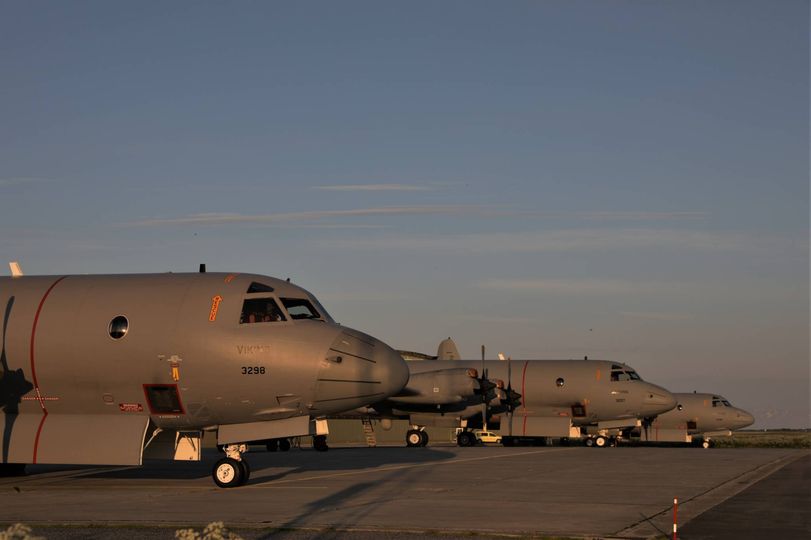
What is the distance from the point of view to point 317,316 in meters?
25.1

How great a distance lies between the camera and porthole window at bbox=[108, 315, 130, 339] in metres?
24.5

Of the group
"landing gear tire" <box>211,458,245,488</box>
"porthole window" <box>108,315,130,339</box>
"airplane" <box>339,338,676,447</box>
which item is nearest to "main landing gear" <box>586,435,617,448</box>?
"airplane" <box>339,338,676,447</box>

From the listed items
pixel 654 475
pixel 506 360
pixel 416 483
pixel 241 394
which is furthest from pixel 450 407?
pixel 241 394

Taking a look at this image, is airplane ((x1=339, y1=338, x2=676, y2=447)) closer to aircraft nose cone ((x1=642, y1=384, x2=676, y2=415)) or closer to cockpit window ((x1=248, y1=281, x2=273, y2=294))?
aircraft nose cone ((x1=642, y1=384, x2=676, y2=415))

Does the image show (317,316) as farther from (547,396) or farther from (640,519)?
(547,396)

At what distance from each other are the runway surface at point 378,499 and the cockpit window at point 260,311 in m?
4.18

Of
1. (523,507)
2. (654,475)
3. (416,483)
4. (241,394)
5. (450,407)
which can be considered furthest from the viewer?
(450,407)

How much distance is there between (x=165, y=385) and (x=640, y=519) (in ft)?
→ 38.9

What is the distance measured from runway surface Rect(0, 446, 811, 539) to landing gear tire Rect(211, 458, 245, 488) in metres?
0.35

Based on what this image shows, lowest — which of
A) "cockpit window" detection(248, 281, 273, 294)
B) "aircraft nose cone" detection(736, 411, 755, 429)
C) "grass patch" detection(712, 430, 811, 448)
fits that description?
"grass patch" detection(712, 430, 811, 448)

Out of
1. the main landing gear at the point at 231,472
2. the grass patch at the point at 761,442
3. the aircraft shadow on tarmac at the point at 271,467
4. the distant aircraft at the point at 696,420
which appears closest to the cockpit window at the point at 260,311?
the main landing gear at the point at 231,472

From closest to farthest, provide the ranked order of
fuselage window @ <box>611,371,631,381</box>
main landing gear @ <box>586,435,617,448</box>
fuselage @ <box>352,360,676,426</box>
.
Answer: fuselage @ <box>352,360,676,426</box>
fuselage window @ <box>611,371,631,381</box>
main landing gear @ <box>586,435,617,448</box>

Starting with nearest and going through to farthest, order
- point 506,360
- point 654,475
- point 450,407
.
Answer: point 654,475, point 450,407, point 506,360

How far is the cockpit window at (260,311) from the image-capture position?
961 inches
